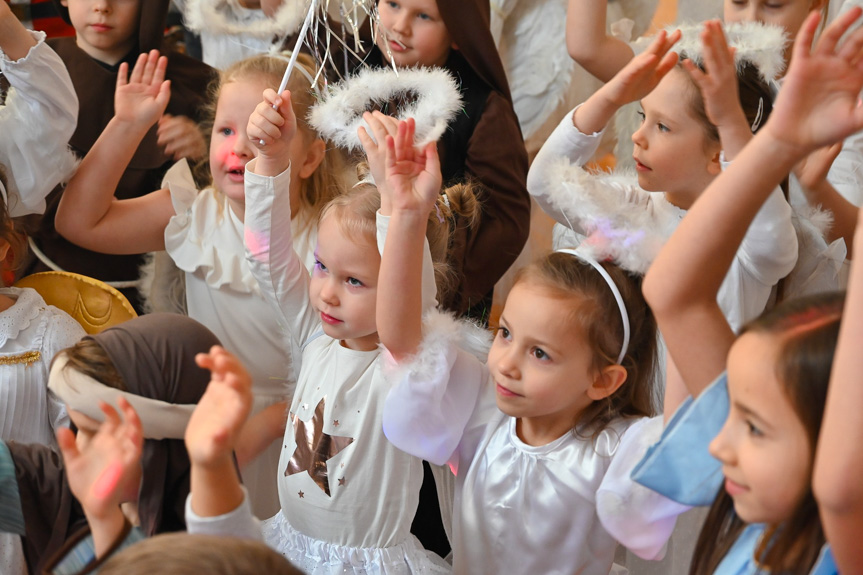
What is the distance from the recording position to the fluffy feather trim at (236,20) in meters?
2.31

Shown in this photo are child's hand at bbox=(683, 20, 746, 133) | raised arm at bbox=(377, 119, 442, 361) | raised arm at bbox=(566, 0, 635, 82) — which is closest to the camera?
child's hand at bbox=(683, 20, 746, 133)

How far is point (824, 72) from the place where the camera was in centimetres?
99

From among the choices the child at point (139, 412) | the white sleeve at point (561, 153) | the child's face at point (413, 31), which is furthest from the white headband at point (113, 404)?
the child's face at point (413, 31)

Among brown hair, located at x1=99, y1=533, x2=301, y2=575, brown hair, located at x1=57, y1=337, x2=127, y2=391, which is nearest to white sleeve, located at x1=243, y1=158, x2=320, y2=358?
brown hair, located at x1=57, y1=337, x2=127, y2=391

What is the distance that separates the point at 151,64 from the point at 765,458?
1.78m

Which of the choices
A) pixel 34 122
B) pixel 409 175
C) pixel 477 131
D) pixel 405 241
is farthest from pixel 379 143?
pixel 34 122

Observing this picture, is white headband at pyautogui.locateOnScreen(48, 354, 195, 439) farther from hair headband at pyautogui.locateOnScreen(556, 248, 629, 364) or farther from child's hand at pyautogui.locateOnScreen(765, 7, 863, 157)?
child's hand at pyautogui.locateOnScreen(765, 7, 863, 157)

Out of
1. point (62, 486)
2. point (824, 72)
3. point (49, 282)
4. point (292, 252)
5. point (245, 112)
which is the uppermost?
point (824, 72)

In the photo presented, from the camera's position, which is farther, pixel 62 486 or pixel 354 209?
pixel 354 209

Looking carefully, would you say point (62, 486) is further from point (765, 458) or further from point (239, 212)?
point (765, 458)

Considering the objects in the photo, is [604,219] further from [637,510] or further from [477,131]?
[477,131]

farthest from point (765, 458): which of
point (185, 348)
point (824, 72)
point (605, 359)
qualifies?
point (185, 348)

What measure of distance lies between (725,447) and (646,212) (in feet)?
2.45

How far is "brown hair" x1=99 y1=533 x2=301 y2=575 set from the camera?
0.89m
